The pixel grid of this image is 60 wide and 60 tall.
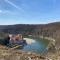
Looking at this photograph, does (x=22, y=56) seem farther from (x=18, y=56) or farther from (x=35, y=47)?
(x=35, y=47)

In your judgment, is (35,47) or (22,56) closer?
(22,56)

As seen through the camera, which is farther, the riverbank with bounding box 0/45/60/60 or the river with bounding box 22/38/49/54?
the river with bounding box 22/38/49/54

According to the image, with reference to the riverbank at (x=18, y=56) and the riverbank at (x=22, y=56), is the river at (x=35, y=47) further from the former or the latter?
the riverbank at (x=18, y=56)

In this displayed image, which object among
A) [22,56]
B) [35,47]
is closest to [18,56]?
[22,56]

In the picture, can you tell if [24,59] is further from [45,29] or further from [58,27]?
[45,29]

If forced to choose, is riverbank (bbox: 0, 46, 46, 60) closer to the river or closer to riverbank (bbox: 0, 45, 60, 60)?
riverbank (bbox: 0, 45, 60, 60)

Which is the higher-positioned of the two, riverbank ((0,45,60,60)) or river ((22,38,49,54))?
riverbank ((0,45,60,60))

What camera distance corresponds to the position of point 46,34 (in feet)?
170

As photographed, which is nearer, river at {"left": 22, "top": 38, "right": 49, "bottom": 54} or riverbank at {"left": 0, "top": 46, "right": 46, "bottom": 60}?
riverbank at {"left": 0, "top": 46, "right": 46, "bottom": 60}

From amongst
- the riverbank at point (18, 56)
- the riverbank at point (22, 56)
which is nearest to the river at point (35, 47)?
the riverbank at point (22, 56)

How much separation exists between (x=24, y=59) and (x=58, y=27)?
Result: 40.5m

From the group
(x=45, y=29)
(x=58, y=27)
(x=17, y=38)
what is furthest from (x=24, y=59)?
(x=45, y=29)

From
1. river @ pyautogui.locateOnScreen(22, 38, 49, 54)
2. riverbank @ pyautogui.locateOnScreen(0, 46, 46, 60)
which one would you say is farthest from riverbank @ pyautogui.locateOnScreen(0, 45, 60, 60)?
river @ pyautogui.locateOnScreen(22, 38, 49, 54)

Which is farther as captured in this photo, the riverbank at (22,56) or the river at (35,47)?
the river at (35,47)
